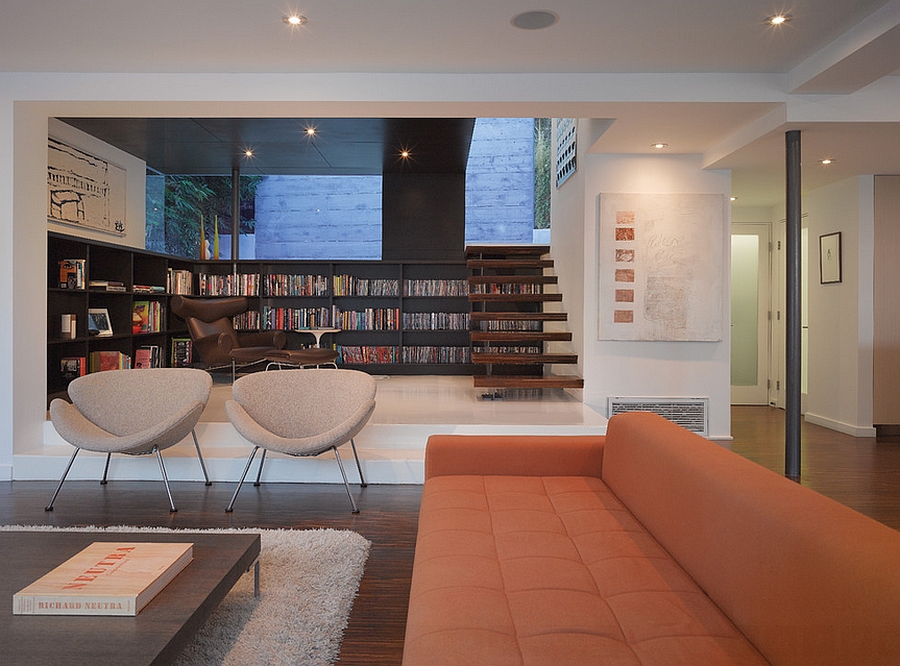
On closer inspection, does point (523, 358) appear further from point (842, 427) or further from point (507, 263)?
point (842, 427)

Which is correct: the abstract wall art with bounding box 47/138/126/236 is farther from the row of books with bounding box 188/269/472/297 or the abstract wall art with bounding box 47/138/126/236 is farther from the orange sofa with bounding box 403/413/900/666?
the orange sofa with bounding box 403/413/900/666

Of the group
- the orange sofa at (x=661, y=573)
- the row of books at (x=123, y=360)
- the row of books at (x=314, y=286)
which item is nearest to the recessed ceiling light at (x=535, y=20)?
the orange sofa at (x=661, y=573)

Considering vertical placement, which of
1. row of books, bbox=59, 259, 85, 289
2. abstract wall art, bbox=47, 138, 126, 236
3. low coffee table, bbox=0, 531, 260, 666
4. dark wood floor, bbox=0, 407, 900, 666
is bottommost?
dark wood floor, bbox=0, 407, 900, 666

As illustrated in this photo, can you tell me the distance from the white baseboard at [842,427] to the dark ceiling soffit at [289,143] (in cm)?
468

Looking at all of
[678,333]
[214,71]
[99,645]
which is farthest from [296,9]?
[678,333]

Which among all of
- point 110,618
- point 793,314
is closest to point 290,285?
point 793,314

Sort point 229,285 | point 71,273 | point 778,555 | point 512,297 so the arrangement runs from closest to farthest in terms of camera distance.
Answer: point 778,555 → point 71,273 → point 512,297 → point 229,285

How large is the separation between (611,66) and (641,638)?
153 inches

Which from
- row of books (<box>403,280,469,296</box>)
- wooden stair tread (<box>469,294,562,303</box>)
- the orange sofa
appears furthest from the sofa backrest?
row of books (<box>403,280,469,296</box>)

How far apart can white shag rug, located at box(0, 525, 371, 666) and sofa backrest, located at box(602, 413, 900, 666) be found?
119 cm

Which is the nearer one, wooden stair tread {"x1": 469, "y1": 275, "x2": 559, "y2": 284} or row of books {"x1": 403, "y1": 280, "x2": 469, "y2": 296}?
wooden stair tread {"x1": 469, "y1": 275, "x2": 559, "y2": 284}

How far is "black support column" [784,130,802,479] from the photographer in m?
4.75

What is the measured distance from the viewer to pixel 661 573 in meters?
1.93

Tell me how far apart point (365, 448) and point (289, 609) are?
251 centimetres
